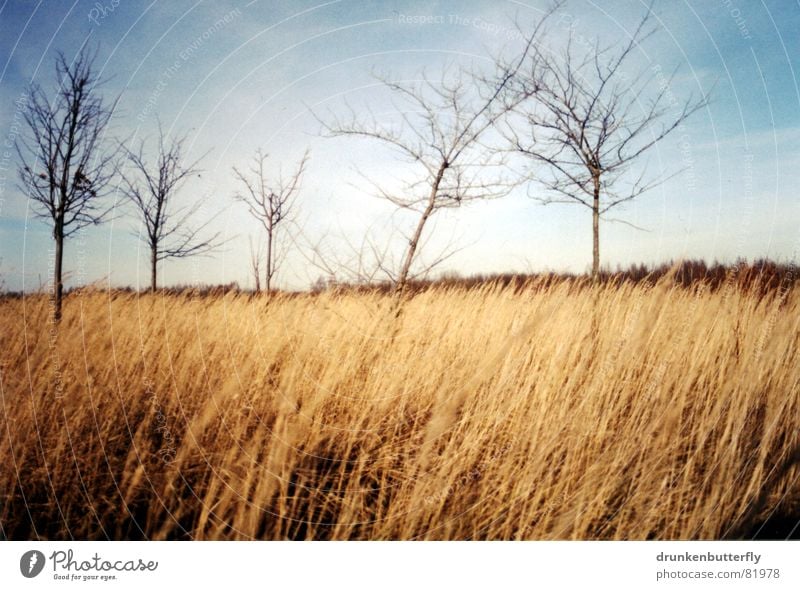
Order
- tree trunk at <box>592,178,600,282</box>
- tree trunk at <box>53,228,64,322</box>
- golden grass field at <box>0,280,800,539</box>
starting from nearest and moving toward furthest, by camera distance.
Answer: golden grass field at <box>0,280,800,539</box>, tree trunk at <box>53,228,64,322</box>, tree trunk at <box>592,178,600,282</box>

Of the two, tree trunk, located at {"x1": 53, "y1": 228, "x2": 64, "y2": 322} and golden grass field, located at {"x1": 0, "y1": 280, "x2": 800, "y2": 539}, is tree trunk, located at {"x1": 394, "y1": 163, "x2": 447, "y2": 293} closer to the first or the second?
golden grass field, located at {"x1": 0, "y1": 280, "x2": 800, "y2": 539}

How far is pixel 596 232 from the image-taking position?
3.12m

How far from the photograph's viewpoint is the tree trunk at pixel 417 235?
314 centimetres

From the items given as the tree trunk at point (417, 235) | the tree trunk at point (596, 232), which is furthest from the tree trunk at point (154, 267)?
the tree trunk at point (596, 232)

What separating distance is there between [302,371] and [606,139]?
3236 millimetres

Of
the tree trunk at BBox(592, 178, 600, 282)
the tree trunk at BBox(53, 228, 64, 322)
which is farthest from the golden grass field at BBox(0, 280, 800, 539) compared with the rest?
the tree trunk at BBox(592, 178, 600, 282)

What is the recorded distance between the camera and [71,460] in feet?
6.23

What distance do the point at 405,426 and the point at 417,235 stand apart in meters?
1.69

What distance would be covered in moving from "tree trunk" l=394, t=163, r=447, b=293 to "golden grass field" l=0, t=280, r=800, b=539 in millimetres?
440

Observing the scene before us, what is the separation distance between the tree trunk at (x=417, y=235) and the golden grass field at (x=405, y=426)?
1.44 ft

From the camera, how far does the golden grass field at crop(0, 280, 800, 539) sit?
71.2 inches
